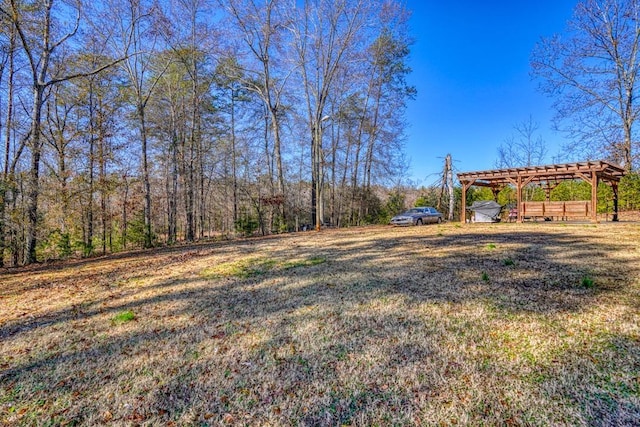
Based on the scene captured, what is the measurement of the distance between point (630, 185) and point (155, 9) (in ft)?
77.8

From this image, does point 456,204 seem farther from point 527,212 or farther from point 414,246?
point 414,246

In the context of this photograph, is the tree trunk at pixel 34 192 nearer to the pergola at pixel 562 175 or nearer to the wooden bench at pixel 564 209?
the pergola at pixel 562 175

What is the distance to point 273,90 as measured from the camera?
52.7ft

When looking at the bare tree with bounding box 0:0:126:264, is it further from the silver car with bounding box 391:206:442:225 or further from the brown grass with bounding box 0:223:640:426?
the silver car with bounding box 391:206:442:225

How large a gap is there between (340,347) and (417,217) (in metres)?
13.2

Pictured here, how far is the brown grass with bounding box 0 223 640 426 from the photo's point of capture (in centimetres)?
189

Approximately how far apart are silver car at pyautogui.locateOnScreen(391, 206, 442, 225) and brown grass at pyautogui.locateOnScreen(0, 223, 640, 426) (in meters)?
9.42

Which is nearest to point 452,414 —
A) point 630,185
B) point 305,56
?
point 305,56

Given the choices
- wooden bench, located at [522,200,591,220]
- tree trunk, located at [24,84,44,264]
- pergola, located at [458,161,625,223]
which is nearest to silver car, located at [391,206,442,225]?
pergola, located at [458,161,625,223]

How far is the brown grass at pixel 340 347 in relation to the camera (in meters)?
1.89

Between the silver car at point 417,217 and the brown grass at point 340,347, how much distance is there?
942 cm

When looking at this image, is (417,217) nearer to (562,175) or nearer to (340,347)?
(562,175)

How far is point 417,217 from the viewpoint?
14.9m

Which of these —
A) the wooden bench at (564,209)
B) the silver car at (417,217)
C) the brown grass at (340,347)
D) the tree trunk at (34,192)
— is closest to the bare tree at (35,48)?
the tree trunk at (34,192)
